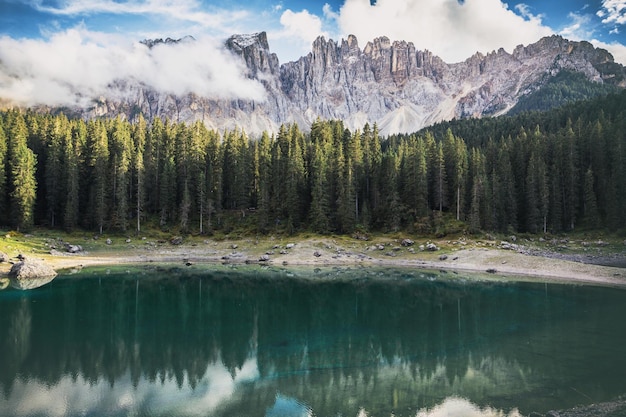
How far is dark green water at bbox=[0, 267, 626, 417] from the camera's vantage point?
17.7 m

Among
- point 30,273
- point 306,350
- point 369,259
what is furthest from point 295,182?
point 306,350

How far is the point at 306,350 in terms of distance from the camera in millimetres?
24828

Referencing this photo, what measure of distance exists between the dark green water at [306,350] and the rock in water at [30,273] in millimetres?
3658

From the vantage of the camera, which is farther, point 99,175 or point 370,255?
point 99,175

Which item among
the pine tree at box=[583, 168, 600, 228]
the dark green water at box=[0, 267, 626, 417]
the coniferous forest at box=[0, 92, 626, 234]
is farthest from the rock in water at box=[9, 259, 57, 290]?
the pine tree at box=[583, 168, 600, 228]

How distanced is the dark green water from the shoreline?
6.47 metres

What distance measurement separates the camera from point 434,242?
233ft

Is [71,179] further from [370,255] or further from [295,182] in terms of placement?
[370,255]

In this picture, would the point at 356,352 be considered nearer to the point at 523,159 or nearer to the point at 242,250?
the point at 242,250

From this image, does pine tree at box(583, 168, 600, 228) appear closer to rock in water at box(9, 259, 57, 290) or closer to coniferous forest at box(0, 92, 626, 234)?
coniferous forest at box(0, 92, 626, 234)

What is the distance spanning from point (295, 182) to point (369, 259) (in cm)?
2601

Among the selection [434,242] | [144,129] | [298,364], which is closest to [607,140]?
[434,242]

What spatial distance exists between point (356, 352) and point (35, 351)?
18.1 metres

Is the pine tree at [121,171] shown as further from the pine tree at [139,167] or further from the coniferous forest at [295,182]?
the pine tree at [139,167]
